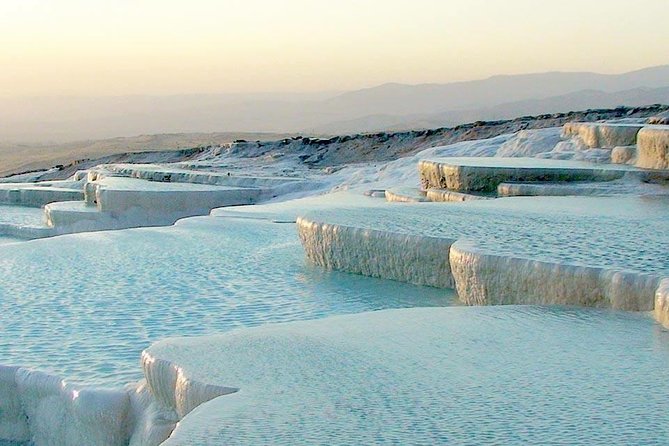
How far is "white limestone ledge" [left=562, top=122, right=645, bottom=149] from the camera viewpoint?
914 centimetres

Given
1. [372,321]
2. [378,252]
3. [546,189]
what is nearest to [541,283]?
[372,321]

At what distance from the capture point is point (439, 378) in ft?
9.15

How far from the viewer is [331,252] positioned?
5516mm

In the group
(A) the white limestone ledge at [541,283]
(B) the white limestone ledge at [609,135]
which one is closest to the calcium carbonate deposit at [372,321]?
(A) the white limestone ledge at [541,283]

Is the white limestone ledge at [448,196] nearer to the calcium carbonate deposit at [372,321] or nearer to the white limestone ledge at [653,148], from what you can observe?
the calcium carbonate deposit at [372,321]

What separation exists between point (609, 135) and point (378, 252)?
16.1 ft

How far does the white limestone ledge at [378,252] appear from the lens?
488 centimetres

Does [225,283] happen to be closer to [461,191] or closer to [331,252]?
[331,252]

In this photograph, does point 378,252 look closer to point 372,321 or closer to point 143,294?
point 143,294

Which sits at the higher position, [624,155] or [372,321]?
[624,155]

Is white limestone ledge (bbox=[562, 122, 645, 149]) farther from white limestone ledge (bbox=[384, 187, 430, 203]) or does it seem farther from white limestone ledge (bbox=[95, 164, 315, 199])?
white limestone ledge (bbox=[95, 164, 315, 199])

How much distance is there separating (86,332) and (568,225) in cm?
252

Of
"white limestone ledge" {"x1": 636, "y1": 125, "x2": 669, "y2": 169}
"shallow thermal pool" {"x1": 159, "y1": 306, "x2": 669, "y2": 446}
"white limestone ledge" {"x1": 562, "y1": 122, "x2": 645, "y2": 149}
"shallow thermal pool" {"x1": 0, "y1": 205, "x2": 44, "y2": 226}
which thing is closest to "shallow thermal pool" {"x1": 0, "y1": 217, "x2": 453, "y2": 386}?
"shallow thermal pool" {"x1": 159, "y1": 306, "x2": 669, "y2": 446}

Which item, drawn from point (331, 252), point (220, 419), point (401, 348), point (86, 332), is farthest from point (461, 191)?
point (220, 419)
